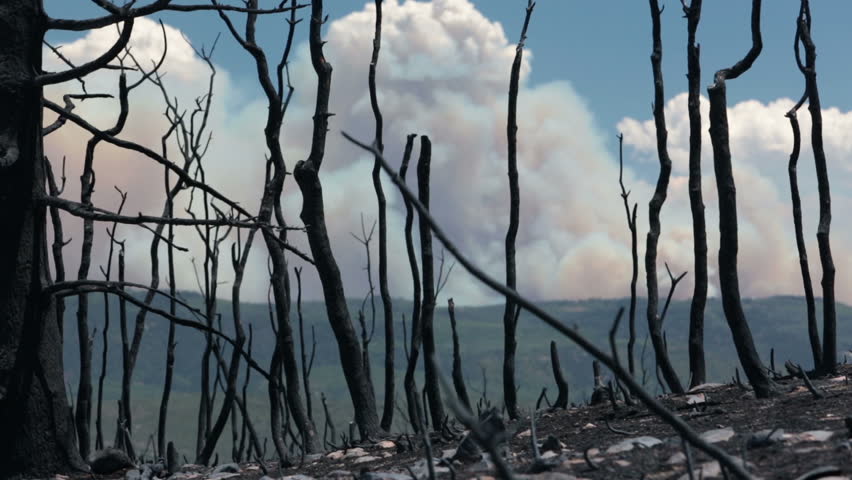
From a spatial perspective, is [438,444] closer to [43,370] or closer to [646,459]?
[646,459]

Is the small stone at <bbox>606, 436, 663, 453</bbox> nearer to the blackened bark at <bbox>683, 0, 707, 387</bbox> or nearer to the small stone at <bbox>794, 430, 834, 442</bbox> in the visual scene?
the small stone at <bbox>794, 430, 834, 442</bbox>

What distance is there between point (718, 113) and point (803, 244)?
2.62 m

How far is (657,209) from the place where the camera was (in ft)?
31.0

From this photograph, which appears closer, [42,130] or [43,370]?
[43,370]

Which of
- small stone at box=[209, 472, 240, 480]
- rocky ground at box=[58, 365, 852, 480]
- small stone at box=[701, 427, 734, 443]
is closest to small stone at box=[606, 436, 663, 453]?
rocky ground at box=[58, 365, 852, 480]

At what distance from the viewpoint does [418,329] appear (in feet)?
31.2

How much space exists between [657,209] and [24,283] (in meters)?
6.30

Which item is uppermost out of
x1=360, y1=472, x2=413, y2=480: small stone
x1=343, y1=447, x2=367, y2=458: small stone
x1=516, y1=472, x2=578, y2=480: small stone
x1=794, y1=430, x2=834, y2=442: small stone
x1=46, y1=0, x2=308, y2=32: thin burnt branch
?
x1=46, y1=0, x2=308, y2=32: thin burnt branch

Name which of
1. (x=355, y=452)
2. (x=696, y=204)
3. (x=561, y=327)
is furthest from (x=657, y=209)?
(x=561, y=327)

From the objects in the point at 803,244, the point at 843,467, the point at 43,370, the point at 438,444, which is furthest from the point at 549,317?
the point at 803,244

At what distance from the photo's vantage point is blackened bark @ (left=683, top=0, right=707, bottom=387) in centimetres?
859

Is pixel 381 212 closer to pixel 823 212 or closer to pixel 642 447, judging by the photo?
pixel 823 212

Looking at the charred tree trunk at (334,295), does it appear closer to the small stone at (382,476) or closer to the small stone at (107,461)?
the small stone at (107,461)

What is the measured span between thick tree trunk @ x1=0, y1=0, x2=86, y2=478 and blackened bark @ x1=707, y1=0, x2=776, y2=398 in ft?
18.5
